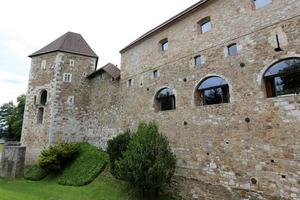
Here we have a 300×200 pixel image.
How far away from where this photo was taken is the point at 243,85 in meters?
8.16

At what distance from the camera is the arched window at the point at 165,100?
36.8 ft

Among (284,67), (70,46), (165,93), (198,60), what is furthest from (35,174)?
(284,67)

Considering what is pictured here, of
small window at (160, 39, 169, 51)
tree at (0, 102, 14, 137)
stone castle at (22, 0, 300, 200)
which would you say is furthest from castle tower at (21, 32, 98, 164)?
tree at (0, 102, 14, 137)

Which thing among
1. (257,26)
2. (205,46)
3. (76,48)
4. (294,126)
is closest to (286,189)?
(294,126)

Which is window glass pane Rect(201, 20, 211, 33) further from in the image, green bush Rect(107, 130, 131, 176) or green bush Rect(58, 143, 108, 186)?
green bush Rect(58, 143, 108, 186)

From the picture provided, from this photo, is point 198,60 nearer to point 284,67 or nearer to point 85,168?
point 284,67

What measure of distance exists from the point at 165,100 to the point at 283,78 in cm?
597

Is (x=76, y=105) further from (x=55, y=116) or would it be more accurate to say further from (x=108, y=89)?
(x=108, y=89)

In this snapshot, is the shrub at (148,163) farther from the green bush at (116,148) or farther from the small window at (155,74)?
the small window at (155,74)

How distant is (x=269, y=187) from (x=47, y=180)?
43.4 feet

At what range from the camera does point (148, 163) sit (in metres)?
8.70

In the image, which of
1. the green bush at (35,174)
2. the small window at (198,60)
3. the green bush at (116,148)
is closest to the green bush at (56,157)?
the green bush at (35,174)

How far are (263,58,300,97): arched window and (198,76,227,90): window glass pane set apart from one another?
1.76 meters

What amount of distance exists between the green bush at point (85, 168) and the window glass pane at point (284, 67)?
34.6ft
